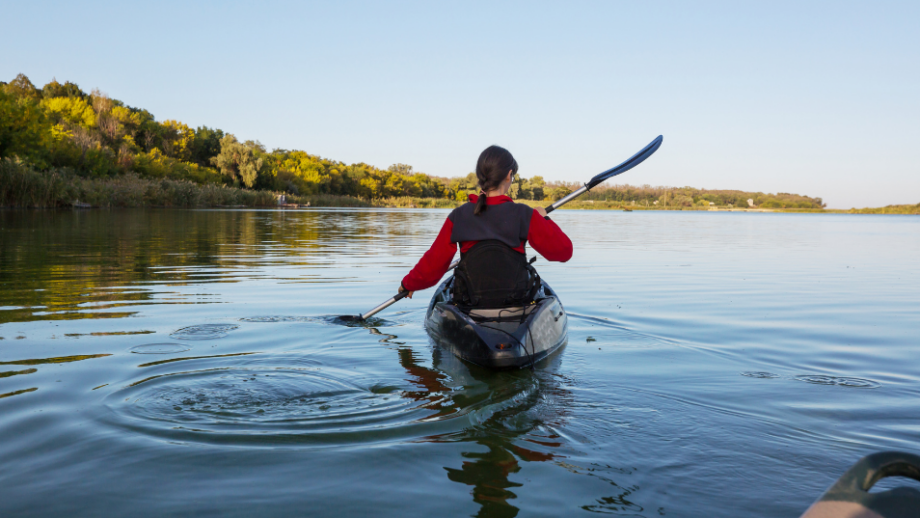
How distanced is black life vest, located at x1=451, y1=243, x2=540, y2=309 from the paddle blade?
95.4 inches

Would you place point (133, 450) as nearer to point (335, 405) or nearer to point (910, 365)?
point (335, 405)

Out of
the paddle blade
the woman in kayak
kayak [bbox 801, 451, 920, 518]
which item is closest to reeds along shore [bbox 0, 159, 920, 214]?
the paddle blade

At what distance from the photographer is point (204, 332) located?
17.5ft

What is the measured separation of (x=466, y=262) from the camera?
4.30 meters

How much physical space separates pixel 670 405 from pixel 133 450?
2.79m

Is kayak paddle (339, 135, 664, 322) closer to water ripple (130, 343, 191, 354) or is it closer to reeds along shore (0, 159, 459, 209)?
water ripple (130, 343, 191, 354)

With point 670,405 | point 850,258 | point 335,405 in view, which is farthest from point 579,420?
point 850,258

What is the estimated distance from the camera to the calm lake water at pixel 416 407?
92.8 inches

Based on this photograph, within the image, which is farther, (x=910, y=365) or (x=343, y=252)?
(x=343, y=252)

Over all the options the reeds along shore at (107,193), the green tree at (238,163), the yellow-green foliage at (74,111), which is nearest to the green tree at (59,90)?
the yellow-green foliage at (74,111)

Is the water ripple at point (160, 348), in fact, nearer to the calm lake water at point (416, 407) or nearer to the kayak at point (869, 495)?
the calm lake water at point (416, 407)

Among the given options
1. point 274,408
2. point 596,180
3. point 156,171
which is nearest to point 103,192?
point 156,171

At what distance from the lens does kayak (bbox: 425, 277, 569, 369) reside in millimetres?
4027

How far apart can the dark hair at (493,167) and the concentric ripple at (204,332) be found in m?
2.65
